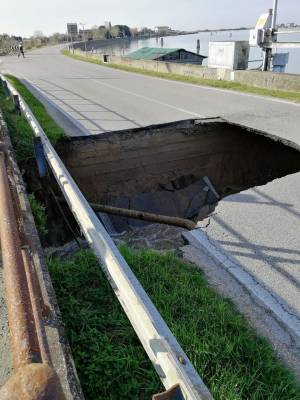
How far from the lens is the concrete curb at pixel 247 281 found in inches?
123

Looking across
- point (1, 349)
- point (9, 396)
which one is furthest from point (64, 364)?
point (9, 396)

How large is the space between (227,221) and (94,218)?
2412 millimetres

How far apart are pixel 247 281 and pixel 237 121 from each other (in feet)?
→ 20.4


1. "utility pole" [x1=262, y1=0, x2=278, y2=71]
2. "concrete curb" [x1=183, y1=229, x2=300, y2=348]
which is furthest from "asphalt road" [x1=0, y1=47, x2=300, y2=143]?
"concrete curb" [x1=183, y1=229, x2=300, y2=348]

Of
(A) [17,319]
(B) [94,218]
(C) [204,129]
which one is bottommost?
(C) [204,129]

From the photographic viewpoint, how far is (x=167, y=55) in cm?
3077

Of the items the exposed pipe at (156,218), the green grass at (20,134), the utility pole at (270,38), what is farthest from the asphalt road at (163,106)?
the exposed pipe at (156,218)

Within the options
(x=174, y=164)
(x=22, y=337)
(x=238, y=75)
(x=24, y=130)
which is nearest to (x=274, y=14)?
(x=238, y=75)

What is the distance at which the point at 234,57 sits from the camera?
607 inches

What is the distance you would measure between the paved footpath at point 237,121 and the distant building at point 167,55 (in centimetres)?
1087

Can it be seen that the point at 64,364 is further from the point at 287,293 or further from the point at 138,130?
the point at 138,130

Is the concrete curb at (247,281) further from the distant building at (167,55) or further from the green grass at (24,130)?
the distant building at (167,55)

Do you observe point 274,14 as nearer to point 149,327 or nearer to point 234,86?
point 234,86

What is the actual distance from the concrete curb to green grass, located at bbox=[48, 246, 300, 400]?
0.31 m
